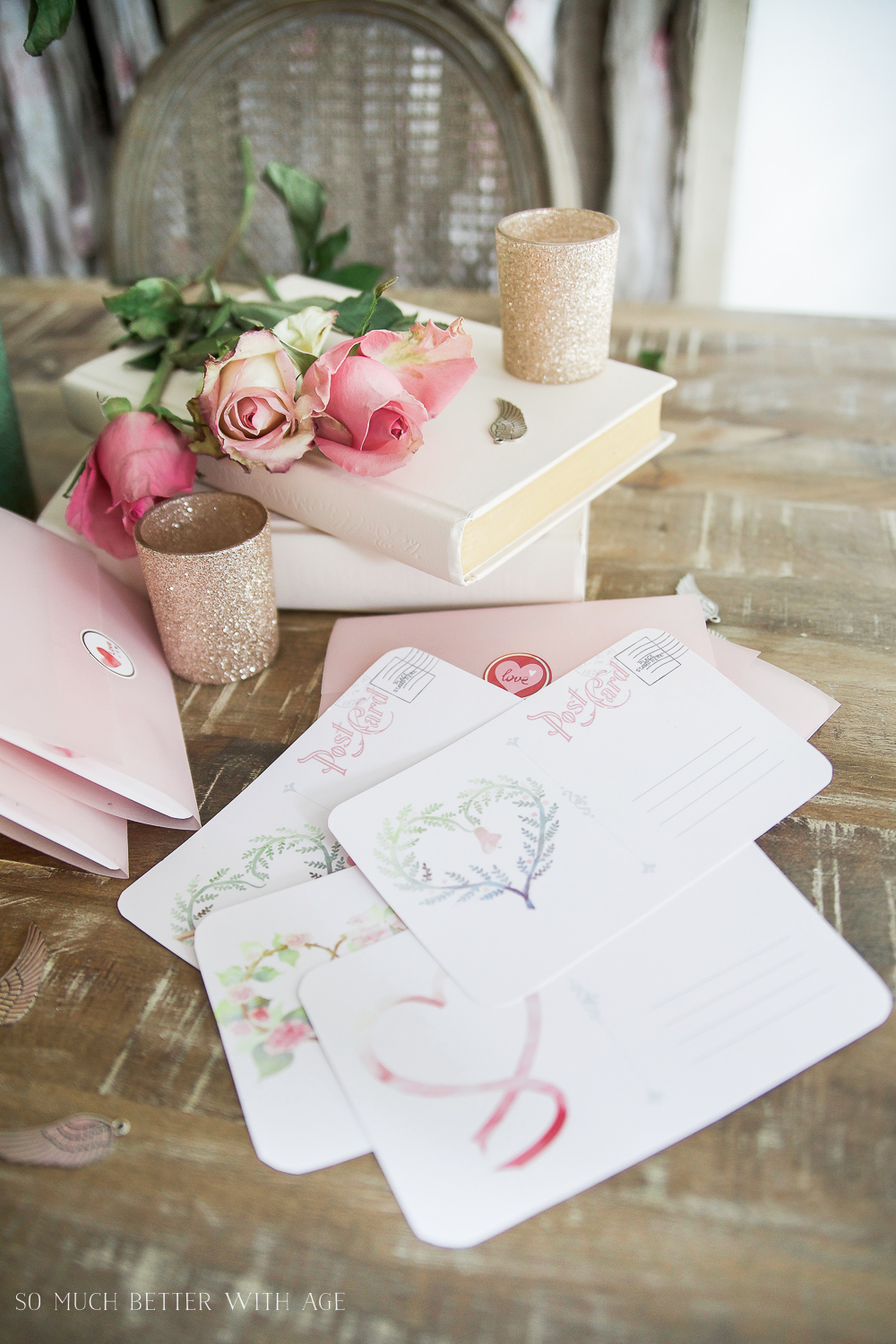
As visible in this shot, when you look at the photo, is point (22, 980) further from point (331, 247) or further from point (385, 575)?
point (331, 247)

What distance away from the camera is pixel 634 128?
5.15 ft

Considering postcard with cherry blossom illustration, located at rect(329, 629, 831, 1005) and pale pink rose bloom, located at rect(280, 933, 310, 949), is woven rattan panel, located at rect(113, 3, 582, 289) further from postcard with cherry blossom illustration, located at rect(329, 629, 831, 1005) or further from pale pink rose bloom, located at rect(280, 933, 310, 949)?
pale pink rose bloom, located at rect(280, 933, 310, 949)

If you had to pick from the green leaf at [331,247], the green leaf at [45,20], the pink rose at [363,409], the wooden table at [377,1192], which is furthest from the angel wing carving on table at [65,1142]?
the green leaf at [331,247]

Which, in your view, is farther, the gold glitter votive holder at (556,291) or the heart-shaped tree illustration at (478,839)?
the gold glitter votive holder at (556,291)

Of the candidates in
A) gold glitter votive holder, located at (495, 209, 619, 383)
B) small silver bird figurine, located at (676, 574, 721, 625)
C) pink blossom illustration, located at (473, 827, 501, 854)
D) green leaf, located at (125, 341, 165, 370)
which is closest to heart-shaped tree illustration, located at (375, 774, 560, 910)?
pink blossom illustration, located at (473, 827, 501, 854)

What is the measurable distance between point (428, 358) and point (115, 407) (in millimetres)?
203

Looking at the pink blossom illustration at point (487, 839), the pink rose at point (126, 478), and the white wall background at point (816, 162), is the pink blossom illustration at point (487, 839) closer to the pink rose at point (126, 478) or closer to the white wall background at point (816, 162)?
Result: the pink rose at point (126, 478)

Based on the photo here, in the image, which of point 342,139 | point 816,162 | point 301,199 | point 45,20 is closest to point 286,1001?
point 45,20

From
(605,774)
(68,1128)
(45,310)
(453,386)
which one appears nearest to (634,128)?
(45,310)

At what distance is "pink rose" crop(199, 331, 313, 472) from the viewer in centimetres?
53

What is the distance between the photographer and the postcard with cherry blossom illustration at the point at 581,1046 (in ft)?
1.17

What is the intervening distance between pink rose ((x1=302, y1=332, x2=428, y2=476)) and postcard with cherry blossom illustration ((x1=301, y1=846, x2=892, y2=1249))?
0.27 meters

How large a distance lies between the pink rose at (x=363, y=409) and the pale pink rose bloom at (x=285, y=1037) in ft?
0.99

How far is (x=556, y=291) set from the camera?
62 centimetres
